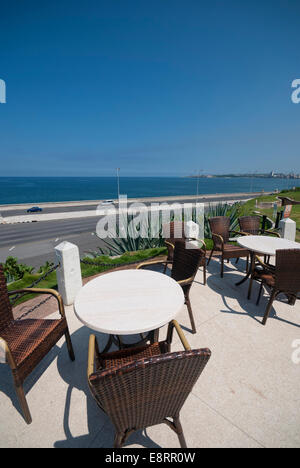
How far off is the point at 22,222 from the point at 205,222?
33684mm

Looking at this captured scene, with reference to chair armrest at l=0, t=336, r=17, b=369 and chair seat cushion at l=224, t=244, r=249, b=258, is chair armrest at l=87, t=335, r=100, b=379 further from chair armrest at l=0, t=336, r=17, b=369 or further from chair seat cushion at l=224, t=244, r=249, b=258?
chair seat cushion at l=224, t=244, r=249, b=258

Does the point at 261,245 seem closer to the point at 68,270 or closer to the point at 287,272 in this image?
the point at 287,272

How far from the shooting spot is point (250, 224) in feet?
17.3

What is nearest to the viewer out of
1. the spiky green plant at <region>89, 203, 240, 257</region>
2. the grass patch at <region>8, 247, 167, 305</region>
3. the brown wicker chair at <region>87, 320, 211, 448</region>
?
the brown wicker chair at <region>87, 320, 211, 448</region>

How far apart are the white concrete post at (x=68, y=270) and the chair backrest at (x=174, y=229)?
7.56 ft

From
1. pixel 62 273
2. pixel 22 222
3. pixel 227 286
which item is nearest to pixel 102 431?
pixel 62 273

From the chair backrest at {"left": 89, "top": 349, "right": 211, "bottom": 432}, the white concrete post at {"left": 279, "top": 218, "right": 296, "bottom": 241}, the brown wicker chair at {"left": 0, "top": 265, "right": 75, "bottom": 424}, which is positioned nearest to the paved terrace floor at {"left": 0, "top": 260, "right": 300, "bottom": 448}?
the brown wicker chair at {"left": 0, "top": 265, "right": 75, "bottom": 424}

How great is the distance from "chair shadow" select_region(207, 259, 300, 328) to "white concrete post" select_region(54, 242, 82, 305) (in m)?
2.57

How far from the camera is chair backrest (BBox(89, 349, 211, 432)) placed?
1015mm

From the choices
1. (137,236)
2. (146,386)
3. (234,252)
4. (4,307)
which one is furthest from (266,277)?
(137,236)

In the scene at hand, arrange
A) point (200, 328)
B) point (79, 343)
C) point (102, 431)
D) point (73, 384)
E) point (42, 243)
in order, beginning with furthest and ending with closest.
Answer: point (42, 243) < point (200, 328) < point (79, 343) < point (73, 384) < point (102, 431)

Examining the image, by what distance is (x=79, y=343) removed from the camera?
2764 mm

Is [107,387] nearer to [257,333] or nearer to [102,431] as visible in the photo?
[102,431]

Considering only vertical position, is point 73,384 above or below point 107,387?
below
